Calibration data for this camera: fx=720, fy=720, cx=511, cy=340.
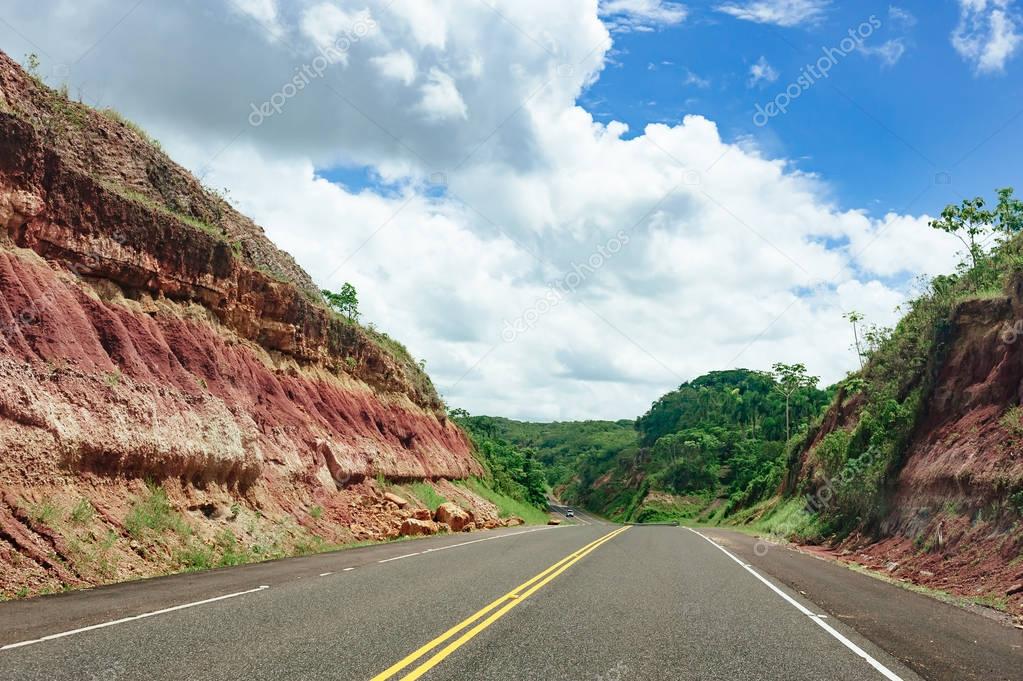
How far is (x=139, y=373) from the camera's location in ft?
67.6

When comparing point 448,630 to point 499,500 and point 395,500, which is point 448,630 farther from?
point 499,500

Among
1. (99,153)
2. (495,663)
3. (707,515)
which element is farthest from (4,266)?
(707,515)

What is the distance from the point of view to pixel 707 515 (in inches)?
3241

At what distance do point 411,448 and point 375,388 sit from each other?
13.5 feet

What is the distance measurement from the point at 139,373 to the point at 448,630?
15.8m

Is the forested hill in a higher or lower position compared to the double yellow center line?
higher

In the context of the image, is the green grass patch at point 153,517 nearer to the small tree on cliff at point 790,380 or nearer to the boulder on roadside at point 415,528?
the boulder on roadside at point 415,528

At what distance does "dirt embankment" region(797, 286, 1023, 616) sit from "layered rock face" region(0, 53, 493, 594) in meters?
17.5

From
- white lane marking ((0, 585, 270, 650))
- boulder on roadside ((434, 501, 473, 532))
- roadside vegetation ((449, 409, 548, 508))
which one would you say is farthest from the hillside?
roadside vegetation ((449, 409, 548, 508))

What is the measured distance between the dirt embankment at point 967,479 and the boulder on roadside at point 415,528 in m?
16.3

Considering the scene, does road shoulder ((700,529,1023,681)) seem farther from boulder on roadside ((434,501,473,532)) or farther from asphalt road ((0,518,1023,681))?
boulder on roadside ((434,501,473,532))

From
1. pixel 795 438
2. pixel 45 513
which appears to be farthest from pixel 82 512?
pixel 795 438

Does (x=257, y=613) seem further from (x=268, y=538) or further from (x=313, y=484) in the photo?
(x=313, y=484)

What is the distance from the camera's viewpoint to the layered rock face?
15.6 metres
